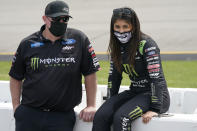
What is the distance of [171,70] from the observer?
820 centimetres

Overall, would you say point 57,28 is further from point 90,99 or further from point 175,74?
point 175,74

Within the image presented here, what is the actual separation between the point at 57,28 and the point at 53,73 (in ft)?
1.33

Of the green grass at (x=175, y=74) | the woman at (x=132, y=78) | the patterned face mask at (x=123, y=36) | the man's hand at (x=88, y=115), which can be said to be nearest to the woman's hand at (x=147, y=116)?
the woman at (x=132, y=78)

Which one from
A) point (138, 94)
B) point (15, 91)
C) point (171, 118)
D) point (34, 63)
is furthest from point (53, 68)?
point (171, 118)

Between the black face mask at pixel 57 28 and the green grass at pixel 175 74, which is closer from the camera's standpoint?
the black face mask at pixel 57 28

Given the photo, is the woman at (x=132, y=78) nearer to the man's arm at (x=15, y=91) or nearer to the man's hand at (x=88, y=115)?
the man's hand at (x=88, y=115)

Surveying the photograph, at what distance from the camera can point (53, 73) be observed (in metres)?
2.95

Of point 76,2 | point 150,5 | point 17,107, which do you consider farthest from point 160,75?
point 76,2

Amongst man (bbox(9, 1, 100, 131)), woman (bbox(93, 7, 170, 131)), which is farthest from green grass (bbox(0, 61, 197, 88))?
man (bbox(9, 1, 100, 131))

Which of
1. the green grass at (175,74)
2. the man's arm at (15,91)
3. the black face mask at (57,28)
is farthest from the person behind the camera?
the green grass at (175,74)

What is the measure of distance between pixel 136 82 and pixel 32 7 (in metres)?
14.3

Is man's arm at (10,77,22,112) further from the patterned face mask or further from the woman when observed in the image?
the patterned face mask

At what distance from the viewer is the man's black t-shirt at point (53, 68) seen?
9.73 ft

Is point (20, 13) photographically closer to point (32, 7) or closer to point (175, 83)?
point (32, 7)
